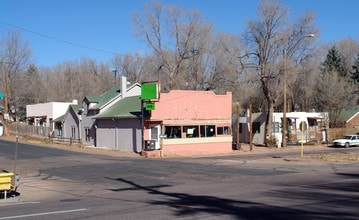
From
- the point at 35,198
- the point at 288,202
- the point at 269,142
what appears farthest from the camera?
the point at 269,142

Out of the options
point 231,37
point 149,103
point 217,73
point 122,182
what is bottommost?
point 122,182

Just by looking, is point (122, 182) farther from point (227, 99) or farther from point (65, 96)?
point (65, 96)

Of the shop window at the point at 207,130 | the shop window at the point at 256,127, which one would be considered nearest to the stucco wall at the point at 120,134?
the shop window at the point at 207,130

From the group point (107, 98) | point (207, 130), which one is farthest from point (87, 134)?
point (207, 130)

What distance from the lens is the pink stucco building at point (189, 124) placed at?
130 feet

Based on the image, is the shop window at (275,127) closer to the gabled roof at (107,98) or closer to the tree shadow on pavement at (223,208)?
the gabled roof at (107,98)

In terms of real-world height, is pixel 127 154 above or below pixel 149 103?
below

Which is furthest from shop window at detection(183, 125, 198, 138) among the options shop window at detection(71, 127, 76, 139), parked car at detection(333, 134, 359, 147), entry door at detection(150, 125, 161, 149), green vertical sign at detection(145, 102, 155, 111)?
shop window at detection(71, 127, 76, 139)

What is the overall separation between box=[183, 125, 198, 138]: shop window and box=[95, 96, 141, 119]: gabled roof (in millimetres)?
4597

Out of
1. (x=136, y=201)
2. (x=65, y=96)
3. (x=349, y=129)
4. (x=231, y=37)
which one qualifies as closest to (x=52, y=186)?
(x=136, y=201)

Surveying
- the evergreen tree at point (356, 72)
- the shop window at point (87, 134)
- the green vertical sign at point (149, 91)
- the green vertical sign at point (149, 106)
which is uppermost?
the evergreen tree at point (356, 72)

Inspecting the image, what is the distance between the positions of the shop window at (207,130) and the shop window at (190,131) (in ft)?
2.45

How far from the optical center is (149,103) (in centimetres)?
3791

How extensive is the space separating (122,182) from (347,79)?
6112 cm
